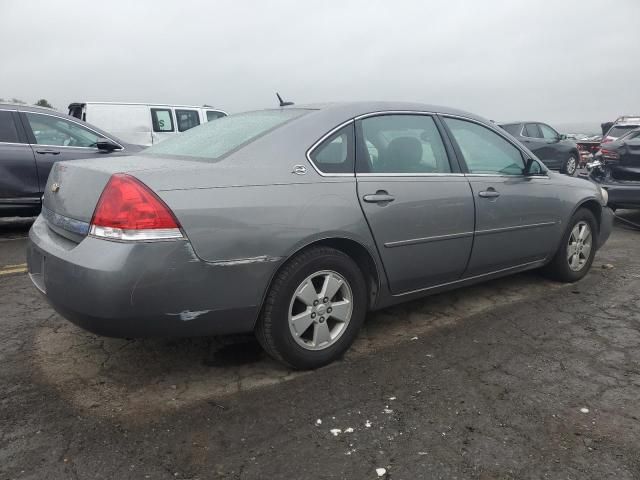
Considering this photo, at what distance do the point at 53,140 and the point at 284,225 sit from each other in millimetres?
5031

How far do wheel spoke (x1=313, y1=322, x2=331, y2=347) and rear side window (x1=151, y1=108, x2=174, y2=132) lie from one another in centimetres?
1095

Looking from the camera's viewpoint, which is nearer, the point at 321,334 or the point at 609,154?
the point at 321,334

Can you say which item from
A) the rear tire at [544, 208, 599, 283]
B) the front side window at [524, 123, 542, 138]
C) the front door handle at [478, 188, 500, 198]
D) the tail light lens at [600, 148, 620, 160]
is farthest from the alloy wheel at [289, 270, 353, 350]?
the front side window at [524, 123, 542, 138]

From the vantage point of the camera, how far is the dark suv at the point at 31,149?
6.30 metres

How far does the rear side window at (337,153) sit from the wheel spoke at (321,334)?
32.9 inches

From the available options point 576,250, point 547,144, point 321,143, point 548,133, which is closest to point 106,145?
→ point 321,143

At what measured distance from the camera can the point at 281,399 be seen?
2715 mm

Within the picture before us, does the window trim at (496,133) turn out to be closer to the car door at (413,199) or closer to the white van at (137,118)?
the car door at (413,199)

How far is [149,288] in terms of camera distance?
2449mm

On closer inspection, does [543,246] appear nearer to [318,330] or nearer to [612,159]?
[318,330]

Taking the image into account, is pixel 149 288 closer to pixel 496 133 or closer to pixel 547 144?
pixel 496 133

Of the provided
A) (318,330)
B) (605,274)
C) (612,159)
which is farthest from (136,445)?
(612,159)

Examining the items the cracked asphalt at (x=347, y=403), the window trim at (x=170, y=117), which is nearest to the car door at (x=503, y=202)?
the cracked asphalt at (x=347, y=403)

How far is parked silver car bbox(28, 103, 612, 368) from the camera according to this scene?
2482mm
